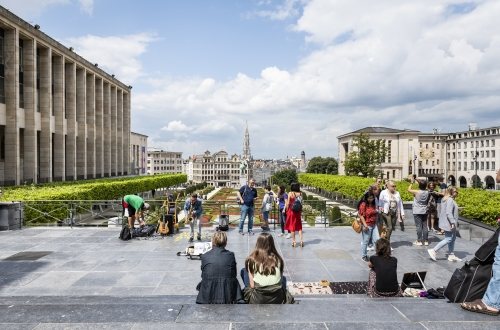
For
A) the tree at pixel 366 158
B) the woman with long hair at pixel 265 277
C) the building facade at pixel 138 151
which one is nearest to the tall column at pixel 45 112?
the woman with long hair at pixel 265 277

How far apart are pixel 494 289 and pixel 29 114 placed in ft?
139

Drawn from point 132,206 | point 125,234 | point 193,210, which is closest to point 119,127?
point 132,206

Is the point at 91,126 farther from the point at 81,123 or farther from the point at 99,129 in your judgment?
the point at 81,123

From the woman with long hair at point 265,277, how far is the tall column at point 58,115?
4582 cm

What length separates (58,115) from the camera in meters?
46.5

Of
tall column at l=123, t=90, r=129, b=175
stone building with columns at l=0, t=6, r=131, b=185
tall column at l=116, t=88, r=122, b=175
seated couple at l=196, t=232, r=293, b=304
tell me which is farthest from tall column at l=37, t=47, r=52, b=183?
seated couple at l=196, t=232, r=293, b=304

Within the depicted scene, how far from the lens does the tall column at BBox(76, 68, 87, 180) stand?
176 ft

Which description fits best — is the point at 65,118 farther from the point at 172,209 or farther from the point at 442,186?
the point at 442,186

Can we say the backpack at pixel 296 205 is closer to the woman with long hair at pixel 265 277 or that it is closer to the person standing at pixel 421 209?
the person standing at pixel 421 209

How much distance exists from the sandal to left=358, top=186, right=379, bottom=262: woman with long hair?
5.52m

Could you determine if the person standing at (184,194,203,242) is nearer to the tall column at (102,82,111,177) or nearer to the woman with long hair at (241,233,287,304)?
the woman with long hair at (241,233,287,304)

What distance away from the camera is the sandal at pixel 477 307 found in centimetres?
520

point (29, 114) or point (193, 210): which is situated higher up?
point (29, 114)

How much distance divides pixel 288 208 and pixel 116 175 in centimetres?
6376
